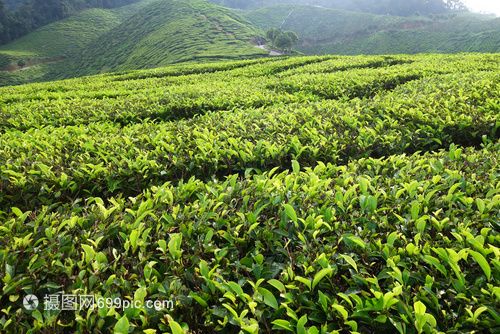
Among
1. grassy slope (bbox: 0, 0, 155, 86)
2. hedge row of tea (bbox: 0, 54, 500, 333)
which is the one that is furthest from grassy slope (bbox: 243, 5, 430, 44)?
hedge row of tea (bbox: 0, 54, 500, 333)

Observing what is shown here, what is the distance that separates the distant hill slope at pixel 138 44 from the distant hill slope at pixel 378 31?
2030 cm

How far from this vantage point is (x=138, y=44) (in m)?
47.9

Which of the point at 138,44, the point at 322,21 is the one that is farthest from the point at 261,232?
the point at 322,21

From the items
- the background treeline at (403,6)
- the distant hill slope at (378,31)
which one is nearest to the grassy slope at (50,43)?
the distant hill slope at (378,31)

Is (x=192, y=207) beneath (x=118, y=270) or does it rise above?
above

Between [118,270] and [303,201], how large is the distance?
4.73 feet

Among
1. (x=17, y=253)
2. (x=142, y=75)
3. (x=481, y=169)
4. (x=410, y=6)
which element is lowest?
(x=17, y=253)

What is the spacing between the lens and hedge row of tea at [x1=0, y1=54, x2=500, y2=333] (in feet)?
4.33

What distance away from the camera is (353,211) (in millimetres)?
2004

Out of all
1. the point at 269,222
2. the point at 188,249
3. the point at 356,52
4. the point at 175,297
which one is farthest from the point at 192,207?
the point at 356,52

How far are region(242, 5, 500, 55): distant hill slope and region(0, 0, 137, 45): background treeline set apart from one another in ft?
176

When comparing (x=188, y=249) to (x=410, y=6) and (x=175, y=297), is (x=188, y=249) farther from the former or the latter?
(x=410, y=6)

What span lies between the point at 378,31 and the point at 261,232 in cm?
7281

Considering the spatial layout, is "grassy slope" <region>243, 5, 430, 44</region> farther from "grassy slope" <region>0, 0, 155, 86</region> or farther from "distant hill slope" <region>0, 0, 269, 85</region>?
"grassy slope" <region>0, 0, 155, 86</region>
